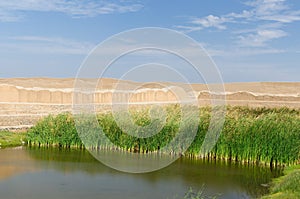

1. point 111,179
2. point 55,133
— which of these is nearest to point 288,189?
point 111,179

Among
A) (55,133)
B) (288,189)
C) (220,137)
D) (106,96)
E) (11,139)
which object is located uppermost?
(106,96)

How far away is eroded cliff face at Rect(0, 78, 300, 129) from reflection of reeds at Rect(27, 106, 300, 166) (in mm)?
3641

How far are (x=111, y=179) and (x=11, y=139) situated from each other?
8.30 metres

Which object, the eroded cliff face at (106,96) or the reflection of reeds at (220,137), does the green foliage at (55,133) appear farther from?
the eroded cliff face at (106,96)

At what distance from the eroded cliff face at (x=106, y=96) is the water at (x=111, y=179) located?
6.80 metres

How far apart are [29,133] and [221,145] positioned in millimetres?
8601

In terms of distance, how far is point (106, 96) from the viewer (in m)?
49.6

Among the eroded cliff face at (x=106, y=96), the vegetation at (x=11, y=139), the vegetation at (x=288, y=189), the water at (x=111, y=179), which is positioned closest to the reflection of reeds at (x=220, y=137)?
the vegetation at (x=11, y=139)

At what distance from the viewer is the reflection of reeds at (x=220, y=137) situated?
659 inches

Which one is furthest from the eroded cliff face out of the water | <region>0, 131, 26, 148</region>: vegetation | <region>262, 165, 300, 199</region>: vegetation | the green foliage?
<region>262, 165, 300, 199</region>: vegetation

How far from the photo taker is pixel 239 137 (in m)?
17.3

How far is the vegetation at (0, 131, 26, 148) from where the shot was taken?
2031cm

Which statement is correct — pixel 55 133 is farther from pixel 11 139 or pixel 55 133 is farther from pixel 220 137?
pixel 220 137

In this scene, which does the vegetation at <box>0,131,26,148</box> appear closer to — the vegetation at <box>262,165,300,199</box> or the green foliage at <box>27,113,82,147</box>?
the green foliage at <box>27,113,82,147</box>
